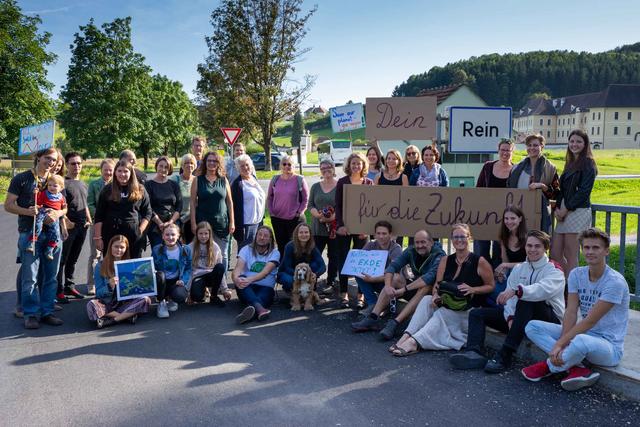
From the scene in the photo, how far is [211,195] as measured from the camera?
24.0 ft

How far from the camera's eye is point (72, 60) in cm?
4412

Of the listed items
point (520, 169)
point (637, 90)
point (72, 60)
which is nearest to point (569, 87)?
point (637, 90)

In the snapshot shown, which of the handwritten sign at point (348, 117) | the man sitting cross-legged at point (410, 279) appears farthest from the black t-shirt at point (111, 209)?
the handwritten sign at point (348, 117)

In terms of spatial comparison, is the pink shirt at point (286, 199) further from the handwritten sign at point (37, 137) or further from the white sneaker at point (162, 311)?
the handwritten sign at point (37, 137)

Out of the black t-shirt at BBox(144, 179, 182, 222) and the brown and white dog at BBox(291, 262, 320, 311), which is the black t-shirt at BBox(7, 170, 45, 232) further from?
the brown and white dog at BBox(291, 262, 320, 311)

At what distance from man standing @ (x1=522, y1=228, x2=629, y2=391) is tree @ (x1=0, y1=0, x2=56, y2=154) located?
27.4 metres

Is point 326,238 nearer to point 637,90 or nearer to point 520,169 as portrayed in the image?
point 520,169

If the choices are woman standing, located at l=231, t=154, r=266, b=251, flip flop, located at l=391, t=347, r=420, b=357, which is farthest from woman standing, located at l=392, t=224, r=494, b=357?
woman standing, located at l=231, t=154, r=266, b=251

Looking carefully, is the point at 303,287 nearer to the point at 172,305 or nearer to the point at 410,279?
the point at 410,279

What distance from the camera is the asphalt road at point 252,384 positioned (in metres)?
3.90

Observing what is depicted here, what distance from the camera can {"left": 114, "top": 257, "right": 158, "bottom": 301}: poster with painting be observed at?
6332 millimetres

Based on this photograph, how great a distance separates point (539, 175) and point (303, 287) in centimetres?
315

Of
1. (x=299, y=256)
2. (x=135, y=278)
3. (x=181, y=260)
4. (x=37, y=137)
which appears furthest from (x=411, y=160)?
(x=37, y=137)

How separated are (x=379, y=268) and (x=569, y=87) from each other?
177m
